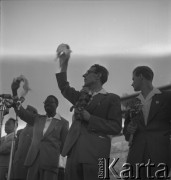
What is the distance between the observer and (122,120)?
2.21 meters

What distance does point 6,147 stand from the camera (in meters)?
2.98

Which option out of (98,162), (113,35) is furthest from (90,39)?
(98,162)

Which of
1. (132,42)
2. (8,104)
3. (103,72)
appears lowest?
(8,104)

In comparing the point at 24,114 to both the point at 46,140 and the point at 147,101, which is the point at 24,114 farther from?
the point at 147,101

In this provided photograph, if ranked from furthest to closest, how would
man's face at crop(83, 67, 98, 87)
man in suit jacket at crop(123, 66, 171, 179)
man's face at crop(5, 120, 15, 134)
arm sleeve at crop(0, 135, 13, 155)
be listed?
arm sleeve at crop(0, 135, 13, 155) < man's face at crop(5, 120, 15, 134) < man's face at crop(83, 67, 98, 87) < man in suit jacket at crop(123, 66, 171, 179)

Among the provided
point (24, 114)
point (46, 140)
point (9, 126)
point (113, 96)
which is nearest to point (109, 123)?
point (113, 96)

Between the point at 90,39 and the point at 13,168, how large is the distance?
3.77ft

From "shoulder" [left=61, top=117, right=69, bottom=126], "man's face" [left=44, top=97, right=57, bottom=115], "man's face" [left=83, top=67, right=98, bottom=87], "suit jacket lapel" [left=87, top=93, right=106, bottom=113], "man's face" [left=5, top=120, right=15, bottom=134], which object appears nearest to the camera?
"suit jacket lapel" [left=87, top=93, right=106, bottom=113]

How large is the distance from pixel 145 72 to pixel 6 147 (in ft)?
4.42

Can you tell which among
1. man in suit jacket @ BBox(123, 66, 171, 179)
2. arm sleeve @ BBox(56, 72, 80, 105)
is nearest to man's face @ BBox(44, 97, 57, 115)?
arm sleeve @ BBox(56, 72, 80, 105)

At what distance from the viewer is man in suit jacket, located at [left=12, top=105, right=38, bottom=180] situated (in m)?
2.78

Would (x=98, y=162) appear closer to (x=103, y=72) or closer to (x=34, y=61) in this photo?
(x=103, y=72)

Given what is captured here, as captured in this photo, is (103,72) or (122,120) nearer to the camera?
(122,120)

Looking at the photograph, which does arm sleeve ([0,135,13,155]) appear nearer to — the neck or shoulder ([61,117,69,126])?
shoulder ([61,117,69,126])
